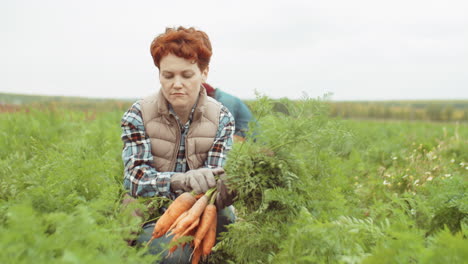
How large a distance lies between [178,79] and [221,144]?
2.02 feet

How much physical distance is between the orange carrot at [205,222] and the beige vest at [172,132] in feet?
1.41

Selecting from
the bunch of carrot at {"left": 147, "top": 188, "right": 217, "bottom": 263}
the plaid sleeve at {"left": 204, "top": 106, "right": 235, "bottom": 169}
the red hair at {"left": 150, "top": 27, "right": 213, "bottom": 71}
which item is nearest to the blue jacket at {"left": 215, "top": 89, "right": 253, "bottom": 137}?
the plaid sleeve at {"left": 204, "top": 106, "right": 235, "bottom": 169}

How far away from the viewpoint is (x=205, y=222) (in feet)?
7.68

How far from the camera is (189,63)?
246 cm

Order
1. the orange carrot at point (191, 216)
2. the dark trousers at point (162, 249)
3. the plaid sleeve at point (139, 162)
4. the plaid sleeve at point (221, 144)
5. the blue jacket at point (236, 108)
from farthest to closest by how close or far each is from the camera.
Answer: the blue jacket at point (236, 108), the plaid sleeve at point (221, 144), the plaid sleeve at point (139, 162), the dark trousers at point (162, 249), the orange carrot at point (191, 216)

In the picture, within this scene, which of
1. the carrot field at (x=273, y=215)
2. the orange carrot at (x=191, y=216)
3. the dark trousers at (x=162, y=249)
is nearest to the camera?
the carrot field at (x=273, y=215)

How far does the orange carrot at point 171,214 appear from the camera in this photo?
235cm

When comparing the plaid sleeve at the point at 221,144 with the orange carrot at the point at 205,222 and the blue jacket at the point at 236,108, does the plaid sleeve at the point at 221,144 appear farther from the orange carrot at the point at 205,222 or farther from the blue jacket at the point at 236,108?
the blue jacket at the point at 236,108

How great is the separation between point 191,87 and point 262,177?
866 mm

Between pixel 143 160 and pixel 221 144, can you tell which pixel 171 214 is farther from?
pixel 221 144

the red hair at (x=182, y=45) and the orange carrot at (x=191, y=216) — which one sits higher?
the red hair at (x=182, y=45)

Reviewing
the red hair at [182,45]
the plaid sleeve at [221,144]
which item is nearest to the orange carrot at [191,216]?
the plaid sleeve at [221,144]

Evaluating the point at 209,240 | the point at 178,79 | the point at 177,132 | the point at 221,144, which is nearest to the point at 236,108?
the point at 221,144

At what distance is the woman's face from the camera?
2.44 metres
